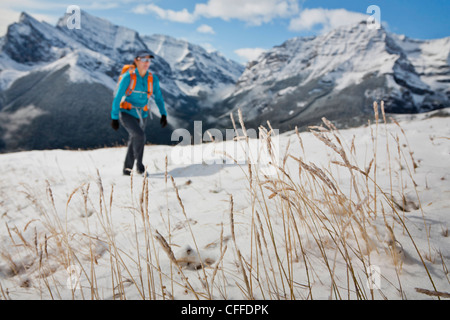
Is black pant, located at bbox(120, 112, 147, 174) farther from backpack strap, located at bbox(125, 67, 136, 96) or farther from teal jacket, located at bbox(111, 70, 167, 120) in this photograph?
backpack strap, located at bbox(125, 67, 136, 96)

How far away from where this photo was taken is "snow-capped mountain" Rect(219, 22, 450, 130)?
199ft

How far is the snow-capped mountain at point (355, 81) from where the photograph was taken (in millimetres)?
60781

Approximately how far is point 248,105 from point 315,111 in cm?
4565

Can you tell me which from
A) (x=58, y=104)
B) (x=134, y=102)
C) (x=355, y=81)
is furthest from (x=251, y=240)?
(x=355, y=81)

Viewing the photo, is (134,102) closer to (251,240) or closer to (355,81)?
(251,240)

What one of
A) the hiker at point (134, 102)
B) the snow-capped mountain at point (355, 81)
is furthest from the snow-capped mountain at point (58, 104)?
the snow-capped mountain at point (355, 81)

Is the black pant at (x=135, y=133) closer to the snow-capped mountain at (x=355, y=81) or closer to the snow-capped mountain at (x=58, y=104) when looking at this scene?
the snow-capped mountain at (x=355, y=81)

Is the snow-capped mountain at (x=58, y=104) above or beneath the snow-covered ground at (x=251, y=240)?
above

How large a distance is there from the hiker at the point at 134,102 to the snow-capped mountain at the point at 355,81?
100ft

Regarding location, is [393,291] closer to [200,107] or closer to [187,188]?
[187,188]

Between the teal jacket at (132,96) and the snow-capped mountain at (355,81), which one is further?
the snow-capped mountain at (355,81)

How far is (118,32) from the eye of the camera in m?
168

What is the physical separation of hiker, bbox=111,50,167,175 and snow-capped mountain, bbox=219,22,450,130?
30582mm

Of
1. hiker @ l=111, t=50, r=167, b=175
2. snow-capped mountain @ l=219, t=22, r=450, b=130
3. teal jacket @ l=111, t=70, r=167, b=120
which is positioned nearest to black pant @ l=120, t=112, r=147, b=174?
hiker @ l=111, t=50, r=167, b=175
